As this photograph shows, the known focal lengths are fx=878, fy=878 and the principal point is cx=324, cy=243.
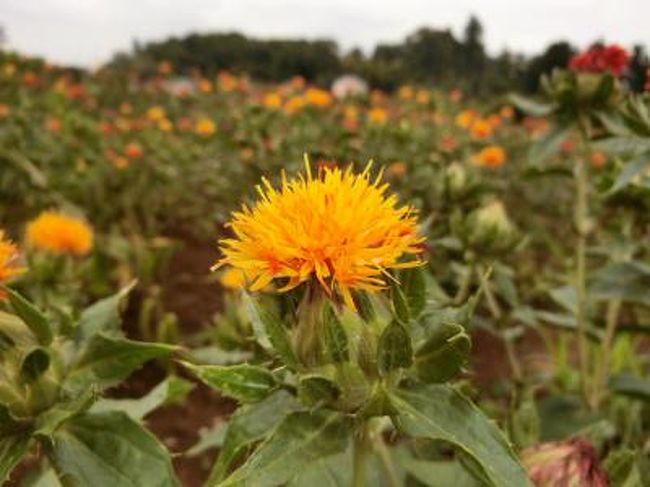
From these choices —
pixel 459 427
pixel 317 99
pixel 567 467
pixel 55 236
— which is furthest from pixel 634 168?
pixel 317 99

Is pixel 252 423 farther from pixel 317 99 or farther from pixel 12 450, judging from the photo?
pixel 317 99

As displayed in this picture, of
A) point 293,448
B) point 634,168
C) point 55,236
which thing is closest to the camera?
point 293,448

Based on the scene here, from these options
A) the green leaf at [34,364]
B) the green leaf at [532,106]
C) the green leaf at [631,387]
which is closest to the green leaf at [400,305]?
the green leaf at [34,364]

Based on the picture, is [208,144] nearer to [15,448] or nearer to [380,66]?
[380,66]

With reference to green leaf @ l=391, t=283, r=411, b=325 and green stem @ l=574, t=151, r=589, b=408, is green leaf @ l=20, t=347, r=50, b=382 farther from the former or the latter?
green stem @ l=574, t=151, r=589, b=408

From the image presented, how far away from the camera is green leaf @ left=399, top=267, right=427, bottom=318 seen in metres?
0.91

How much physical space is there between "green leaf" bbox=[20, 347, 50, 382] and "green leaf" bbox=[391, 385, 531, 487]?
1.36ft

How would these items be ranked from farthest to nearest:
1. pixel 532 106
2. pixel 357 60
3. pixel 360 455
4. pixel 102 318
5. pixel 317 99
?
pixel 357 60, pixel 317 99, pixel 532 106, pixel 102 318, pixel 360 455

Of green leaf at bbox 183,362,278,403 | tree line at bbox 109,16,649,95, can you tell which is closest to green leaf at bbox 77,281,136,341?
green leaf at bbox 183,362,278,403

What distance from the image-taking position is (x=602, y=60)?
1.83m

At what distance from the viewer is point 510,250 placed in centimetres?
192

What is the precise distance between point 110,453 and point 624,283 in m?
1.06

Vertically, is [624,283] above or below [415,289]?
below

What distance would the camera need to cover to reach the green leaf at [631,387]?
1737mm
